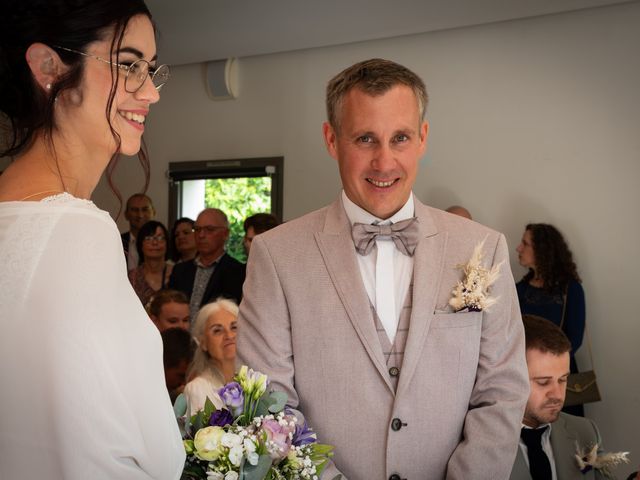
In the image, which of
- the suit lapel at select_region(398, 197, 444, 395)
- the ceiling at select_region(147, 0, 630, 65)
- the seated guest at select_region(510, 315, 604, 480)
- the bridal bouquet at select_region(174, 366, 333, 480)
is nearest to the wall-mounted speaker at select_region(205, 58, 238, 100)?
the ceiling at select_region(147, 0, 630, 65)

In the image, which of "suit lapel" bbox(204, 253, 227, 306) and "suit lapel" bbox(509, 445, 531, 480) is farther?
"suit lapel" bbox(204, 253, 227, 306)

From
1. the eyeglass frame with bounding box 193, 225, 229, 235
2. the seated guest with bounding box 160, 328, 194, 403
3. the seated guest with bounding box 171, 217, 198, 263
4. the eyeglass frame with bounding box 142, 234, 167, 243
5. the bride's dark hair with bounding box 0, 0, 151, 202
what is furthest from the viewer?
the seated guest with bounding box 171, 217, 198, 263

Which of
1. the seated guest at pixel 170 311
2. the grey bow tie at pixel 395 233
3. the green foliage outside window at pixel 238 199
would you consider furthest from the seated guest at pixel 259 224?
the grey bow tie at pixel 395 233

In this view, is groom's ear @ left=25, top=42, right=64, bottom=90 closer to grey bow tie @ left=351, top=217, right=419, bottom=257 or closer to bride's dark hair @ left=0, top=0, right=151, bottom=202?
bride's dark hair @ left=0, top=0, right=151, bottom=202

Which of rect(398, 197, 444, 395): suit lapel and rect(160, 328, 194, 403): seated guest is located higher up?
rect(398, 197, 444, 395): suit lapel

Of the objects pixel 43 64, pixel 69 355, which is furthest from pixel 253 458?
pixel 43 64

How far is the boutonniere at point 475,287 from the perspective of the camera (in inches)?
79.7

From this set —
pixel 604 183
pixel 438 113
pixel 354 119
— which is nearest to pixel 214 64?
pixel 438 113

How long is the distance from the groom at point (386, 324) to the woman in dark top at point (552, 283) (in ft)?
12.0

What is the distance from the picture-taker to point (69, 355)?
1.18 m

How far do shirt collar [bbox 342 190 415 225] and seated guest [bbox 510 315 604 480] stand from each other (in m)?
1.01

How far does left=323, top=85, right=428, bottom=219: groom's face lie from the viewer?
2139 mm

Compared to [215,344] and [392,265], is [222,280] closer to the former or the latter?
[215,344]

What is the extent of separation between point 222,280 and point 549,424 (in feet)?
10.3
